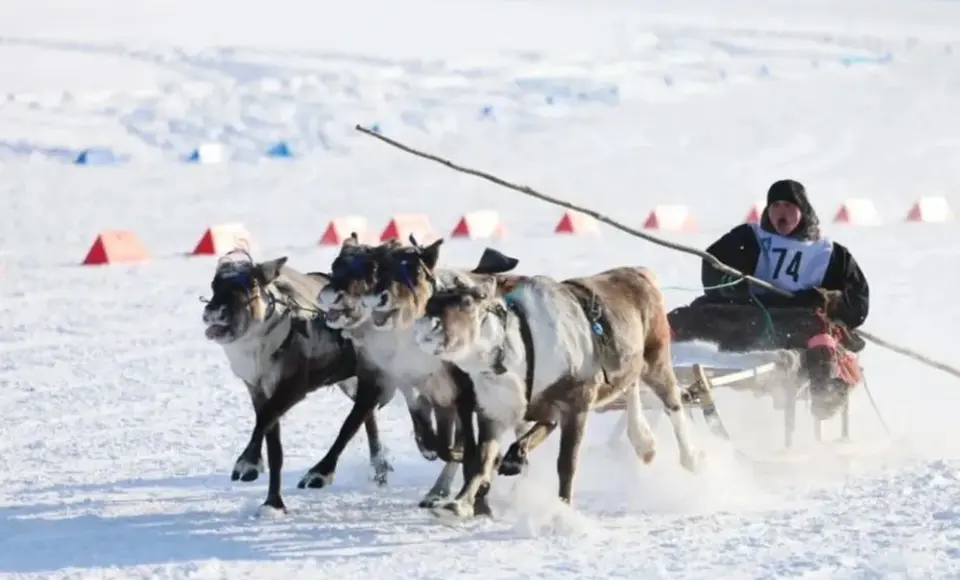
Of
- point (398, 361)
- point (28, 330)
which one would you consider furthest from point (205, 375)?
point (398, 361)

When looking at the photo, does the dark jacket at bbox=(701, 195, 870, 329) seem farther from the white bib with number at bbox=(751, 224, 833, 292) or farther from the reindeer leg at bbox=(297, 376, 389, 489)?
the reindeer leg at bbox=(297, 376, 389, 489)

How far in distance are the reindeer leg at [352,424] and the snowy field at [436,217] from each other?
0.47 feet

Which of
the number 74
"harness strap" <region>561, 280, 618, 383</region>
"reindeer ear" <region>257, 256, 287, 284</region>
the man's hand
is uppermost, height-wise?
the number 74

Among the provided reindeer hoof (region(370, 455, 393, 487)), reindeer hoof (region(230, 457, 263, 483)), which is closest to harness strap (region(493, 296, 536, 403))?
reindeer hoof (region(230, 457, 263, 483))

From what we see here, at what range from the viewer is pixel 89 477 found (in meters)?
7.70

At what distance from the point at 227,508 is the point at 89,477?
1025 mm

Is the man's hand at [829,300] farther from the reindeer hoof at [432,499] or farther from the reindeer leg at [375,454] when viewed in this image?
the reindeer hoof at [432,499]

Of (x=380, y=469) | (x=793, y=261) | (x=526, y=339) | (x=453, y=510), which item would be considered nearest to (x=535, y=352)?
(x=526, y=339)

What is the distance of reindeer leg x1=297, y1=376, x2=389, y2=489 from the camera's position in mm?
6617

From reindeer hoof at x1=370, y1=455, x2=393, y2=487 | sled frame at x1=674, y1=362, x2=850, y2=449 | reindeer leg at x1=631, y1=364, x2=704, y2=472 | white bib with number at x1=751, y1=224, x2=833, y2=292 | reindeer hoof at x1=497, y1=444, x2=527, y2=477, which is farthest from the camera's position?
white bib with number at x1=751, y1=224, x2=833, y2=292

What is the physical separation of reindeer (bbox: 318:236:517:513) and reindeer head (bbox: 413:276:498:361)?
5.5 inches

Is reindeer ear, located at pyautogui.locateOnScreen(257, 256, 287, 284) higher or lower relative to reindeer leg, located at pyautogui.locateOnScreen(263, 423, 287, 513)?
higher

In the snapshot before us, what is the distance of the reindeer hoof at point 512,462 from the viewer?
6.55 m

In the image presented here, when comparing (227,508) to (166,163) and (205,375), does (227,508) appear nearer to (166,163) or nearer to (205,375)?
(205,375)
